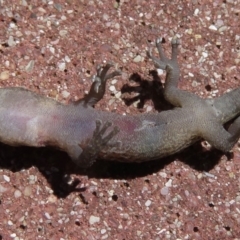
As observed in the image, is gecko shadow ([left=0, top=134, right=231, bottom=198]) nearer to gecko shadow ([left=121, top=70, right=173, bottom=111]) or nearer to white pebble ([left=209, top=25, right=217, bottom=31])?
gecko shadow ([left=121, top=70, right=173, bottom=111])

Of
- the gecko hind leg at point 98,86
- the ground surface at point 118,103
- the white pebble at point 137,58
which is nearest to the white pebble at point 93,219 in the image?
the ground surface at point 118,103

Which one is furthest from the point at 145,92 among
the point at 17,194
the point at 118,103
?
the point at 17,194

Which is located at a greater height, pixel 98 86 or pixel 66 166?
pixel 98 86

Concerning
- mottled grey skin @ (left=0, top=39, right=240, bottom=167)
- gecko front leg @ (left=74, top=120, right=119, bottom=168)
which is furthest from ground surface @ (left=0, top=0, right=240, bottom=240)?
gecko front leg @ (left=74, top=120, right=119, bottom=168)

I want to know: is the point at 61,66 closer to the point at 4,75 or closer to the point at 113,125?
the point at 4,75

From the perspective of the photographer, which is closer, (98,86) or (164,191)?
(98,86)

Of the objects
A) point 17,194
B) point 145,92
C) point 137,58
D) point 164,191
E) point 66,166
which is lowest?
point 17,194

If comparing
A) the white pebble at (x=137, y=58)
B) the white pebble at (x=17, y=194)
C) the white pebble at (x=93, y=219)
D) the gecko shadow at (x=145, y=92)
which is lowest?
the white pebble at (x=17, y=194)

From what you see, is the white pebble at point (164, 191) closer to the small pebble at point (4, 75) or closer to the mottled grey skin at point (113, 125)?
the mottled grey skin at point (113, 125)
